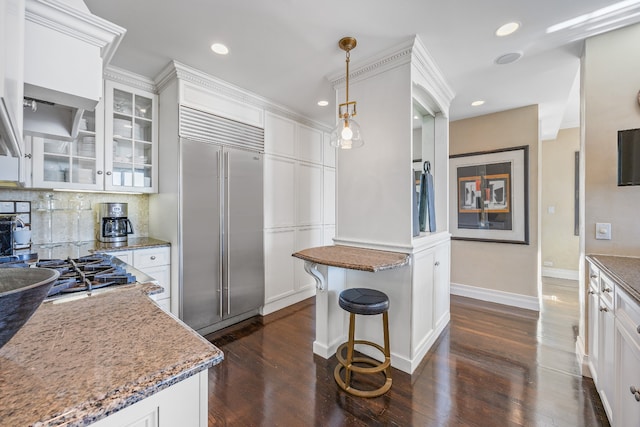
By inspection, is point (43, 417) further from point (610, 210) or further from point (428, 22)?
point (610, 210)

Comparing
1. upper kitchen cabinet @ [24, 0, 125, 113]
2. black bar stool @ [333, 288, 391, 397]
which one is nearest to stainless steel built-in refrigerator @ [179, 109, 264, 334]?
black bar stool @ [333, 288, 391, 397]

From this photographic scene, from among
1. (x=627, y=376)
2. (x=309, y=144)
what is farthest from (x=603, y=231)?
(x=309, y=144)

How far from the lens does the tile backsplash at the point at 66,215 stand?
7.90ft

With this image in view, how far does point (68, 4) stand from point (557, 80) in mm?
3879

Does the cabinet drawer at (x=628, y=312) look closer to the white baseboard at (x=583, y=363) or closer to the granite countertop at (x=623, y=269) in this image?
the granite countertop at (x=623, y=269)

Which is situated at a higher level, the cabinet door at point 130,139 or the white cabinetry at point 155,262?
the cabinet door at point 130,139

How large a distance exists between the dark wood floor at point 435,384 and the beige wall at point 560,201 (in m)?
2.31

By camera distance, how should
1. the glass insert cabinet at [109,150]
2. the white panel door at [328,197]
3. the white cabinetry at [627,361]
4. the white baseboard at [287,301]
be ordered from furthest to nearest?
the white panel door at [328,197] < the white baseboard at [287,301] < the glass insert cabinet at [109,150] < the white cabinetry at [627,361]

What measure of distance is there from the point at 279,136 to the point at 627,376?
3.42 meters

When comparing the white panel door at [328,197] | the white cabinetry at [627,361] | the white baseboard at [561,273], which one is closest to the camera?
the white cabinetry at [627,361]

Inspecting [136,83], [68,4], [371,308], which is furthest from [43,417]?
[136,83]

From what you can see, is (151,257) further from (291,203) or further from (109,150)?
(291,203)

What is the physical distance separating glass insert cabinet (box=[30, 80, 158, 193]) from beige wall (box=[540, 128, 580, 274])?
6.14m

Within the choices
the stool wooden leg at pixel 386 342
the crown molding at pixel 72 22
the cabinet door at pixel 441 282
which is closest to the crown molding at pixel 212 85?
the crown molding at pixel 72 22
